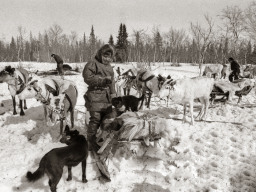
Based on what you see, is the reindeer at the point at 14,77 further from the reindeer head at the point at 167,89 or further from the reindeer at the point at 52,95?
the reindeer head at the point at 167,89

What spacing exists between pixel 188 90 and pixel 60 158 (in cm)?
472

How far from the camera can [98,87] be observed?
4898mm

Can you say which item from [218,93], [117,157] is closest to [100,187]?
[117,157]

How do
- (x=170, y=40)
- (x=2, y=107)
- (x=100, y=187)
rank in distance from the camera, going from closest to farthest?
1. (x=100, y=187)
2. (x=2, y=107)
3. (x=170, y=40)

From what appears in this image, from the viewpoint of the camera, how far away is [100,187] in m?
4.72

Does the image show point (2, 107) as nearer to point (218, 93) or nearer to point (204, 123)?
point (204, 123)

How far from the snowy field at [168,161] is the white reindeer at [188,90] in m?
0.75

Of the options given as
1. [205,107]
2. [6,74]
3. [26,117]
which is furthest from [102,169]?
[6,74]

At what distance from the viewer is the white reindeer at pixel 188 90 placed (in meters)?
6.90

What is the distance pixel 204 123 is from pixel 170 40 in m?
65.4

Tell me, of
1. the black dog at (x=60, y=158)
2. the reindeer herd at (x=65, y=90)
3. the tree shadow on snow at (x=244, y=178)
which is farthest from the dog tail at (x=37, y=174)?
the tree shadow on snow at (x=244, y=178)

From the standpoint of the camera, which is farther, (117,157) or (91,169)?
(117,157)

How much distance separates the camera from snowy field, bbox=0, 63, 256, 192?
4711 mm

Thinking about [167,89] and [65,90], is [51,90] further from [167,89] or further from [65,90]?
[167,89]
